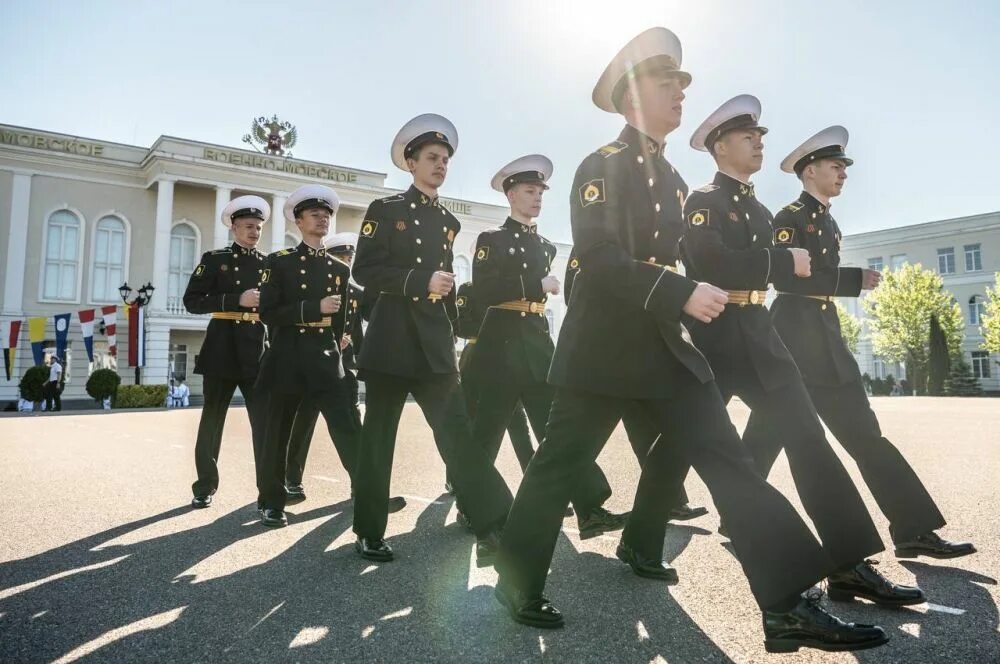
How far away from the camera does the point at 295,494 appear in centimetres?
581

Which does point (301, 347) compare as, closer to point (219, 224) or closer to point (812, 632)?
point (812, 632)

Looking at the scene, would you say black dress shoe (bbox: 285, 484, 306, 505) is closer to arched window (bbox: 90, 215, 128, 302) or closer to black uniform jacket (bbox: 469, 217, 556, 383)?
black uniform jacket (bbox: 469, 217, 556, 383)

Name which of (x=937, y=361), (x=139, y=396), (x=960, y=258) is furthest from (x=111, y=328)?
(x=960, y=258)

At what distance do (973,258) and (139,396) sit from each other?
58650 millimetres

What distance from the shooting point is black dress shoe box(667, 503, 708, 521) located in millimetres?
4641

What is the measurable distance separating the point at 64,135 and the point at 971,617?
1689 inches

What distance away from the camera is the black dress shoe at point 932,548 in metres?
3.46

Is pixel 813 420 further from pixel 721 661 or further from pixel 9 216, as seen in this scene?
pixel 9 216

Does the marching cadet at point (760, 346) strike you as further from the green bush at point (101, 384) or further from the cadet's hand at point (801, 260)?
the green bush at point (101, 384)

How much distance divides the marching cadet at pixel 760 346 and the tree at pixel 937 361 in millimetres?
44656

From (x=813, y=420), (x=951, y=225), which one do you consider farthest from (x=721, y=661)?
(x=951, y=225)

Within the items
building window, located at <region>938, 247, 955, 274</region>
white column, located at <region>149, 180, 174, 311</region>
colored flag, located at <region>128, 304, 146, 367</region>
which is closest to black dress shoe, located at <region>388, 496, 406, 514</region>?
colored flag, located at <region>128, 304, 146, 367</region>

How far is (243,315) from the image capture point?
5902mm

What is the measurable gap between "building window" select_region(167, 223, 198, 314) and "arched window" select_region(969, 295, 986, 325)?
2224 inches
